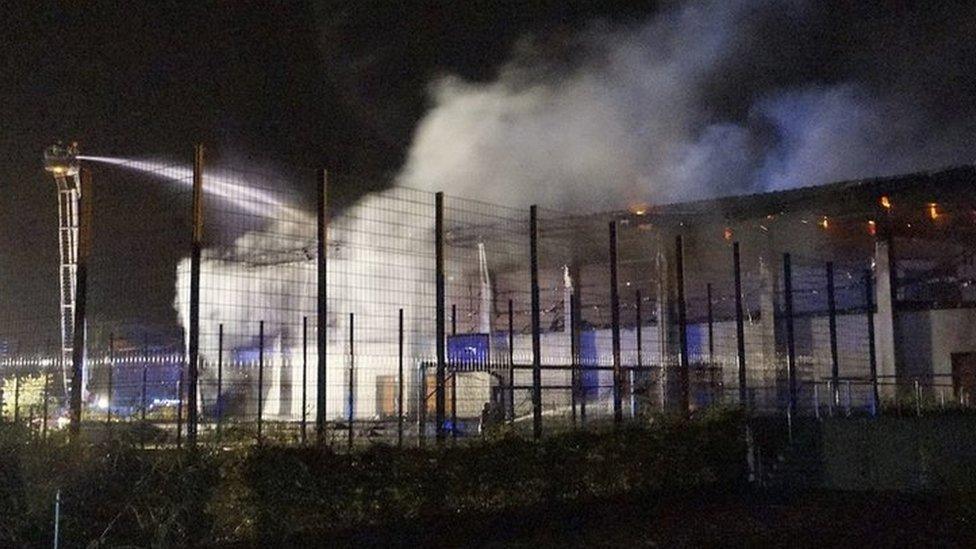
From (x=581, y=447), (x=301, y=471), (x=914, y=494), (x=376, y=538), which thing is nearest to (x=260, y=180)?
(x=301, y=471)

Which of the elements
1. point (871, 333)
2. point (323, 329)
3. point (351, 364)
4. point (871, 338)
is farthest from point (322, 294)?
point (871, 333)

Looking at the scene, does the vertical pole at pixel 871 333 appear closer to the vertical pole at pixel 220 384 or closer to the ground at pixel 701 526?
the ground at pixel 701 526

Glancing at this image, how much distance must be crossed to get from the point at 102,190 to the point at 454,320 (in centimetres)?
882

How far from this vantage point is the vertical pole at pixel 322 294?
12.3 meters

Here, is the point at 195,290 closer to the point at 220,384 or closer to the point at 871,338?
the point at 220,384

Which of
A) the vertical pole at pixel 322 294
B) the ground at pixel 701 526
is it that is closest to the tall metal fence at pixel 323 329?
the vertical pole at pixel 322 294

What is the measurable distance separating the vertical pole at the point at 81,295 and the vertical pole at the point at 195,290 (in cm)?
128

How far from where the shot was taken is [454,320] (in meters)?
21.1

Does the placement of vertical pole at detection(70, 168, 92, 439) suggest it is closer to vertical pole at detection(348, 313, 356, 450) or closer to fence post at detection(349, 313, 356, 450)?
fence post at detection(349, 313, 356, 450)

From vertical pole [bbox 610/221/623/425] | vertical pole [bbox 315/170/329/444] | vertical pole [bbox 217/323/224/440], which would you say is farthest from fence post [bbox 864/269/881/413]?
vertical pole [bbox 217/323/224/440]

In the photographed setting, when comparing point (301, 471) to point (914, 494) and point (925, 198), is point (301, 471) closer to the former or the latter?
point (914, 494)

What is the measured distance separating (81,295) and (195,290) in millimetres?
1686

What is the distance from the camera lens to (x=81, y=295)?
12.0m

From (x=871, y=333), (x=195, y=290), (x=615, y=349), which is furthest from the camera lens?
(x=871, y=333)
